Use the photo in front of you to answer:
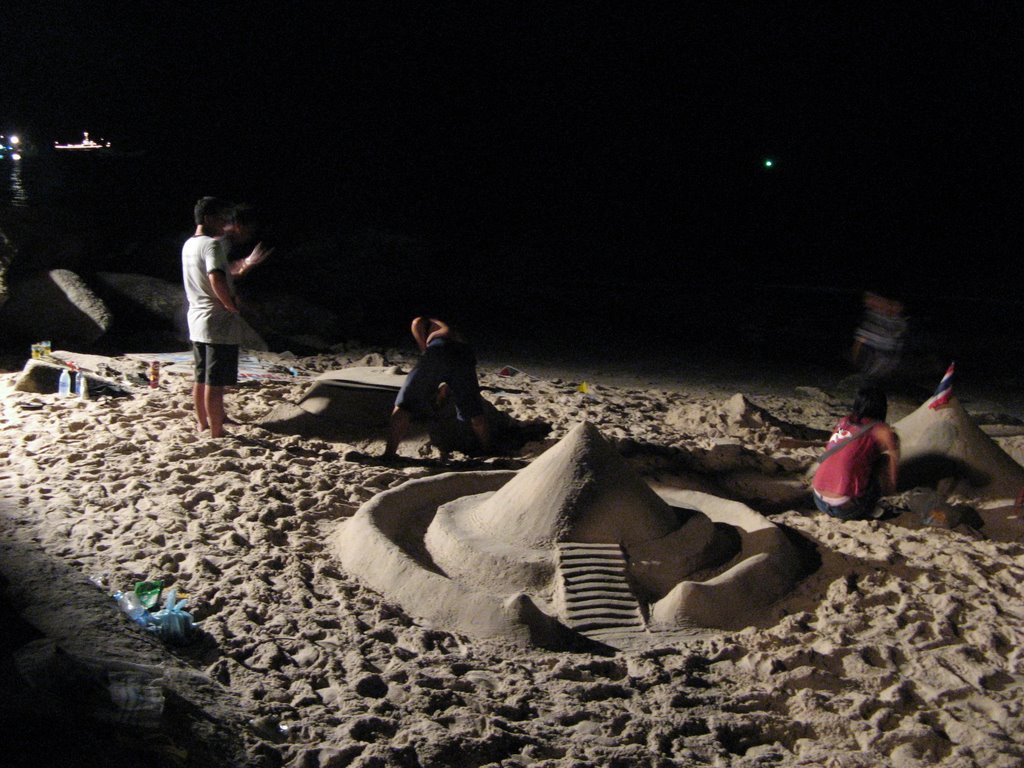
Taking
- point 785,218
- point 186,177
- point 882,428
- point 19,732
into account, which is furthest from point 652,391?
point 186,177

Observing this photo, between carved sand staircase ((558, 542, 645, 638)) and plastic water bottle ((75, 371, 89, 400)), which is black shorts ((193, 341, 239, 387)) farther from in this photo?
carved sand staircase ((558, 542, 645, 638))

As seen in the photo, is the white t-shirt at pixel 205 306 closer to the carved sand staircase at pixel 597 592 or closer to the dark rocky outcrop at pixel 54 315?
the carved sand staircase at pixel 597 592

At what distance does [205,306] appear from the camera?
5348 mm

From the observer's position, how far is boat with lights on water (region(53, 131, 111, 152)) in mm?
22470

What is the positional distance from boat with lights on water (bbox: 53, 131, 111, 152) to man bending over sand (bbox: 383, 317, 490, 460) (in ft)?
65.1

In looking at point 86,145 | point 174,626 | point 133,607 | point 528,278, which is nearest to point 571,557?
point 174,626

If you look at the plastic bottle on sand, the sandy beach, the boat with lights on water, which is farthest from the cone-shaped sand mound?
the boat with lights on water

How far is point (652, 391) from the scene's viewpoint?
7770mm

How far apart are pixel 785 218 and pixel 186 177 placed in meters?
12.5

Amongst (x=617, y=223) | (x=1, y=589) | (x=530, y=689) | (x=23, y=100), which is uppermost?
(x=23, y=100)

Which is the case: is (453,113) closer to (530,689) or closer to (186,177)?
(186,177)

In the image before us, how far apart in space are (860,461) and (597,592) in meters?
1.85

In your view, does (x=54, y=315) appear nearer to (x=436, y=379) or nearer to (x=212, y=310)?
(x=212, y=310)

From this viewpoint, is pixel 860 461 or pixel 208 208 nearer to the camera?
pixel 860 461
